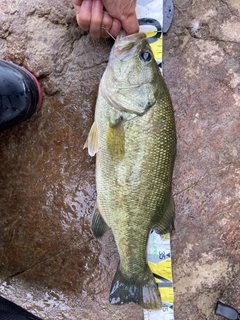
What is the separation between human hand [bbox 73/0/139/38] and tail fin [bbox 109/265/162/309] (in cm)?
169

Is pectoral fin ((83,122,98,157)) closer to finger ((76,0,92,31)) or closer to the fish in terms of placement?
the fish

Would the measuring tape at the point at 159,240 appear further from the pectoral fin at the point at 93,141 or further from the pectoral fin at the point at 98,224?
the pectoral fin at the point at 93,141

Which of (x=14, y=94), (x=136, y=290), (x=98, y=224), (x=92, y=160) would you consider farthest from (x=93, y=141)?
(x=136, y=290)

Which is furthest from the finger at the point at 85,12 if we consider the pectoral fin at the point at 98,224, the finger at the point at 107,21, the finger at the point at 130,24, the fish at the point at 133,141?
the pectoral fin at the point at 98,224

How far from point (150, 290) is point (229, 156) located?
1.16 m

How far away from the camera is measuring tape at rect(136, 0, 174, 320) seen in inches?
108

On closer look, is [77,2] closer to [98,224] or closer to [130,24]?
[130,24]

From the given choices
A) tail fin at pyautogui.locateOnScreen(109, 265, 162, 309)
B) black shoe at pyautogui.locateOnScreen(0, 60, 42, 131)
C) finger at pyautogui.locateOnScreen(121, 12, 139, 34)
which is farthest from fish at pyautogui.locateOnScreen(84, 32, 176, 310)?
black shoe at pyautogui.locateOnScreen(0, 60, 42, 131)

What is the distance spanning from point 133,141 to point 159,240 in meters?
0.97

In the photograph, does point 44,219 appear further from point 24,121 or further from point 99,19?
point 99,19

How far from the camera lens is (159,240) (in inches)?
111

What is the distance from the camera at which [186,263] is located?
2.84m

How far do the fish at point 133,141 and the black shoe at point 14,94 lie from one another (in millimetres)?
582

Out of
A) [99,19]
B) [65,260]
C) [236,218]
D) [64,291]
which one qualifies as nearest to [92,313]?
[64,291]
